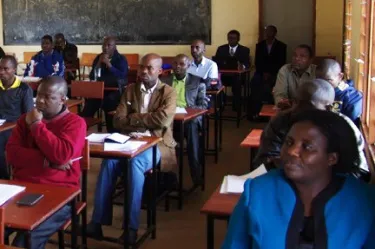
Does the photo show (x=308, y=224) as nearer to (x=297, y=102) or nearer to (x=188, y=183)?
(x=297, y=102)

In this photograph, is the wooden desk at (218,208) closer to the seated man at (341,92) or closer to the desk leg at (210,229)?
the desk leg at (210,229)

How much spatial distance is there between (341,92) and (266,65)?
4.17m

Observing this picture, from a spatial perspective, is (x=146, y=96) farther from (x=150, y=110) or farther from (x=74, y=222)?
(x=74, y=222)

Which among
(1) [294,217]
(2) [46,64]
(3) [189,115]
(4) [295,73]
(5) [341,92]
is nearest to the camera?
(1) [294,217]

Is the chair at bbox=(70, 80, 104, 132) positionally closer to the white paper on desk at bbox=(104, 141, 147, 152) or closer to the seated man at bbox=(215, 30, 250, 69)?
the white paper on desk at bbox=(104, 141, 147, 152)

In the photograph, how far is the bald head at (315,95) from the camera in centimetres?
265

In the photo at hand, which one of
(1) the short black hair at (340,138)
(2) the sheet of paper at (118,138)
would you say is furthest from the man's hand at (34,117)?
(1) the short black hair at (340,138)

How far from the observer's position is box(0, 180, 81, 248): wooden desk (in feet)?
6.25

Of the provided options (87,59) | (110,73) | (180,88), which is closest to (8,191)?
(180,88)

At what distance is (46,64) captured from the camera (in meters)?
7.40

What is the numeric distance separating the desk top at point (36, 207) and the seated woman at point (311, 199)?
0.77 meters

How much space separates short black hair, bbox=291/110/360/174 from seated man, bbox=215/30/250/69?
6588 millimetres

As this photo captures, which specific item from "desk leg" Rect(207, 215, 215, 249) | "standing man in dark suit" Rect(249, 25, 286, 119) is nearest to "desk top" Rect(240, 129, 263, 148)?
"desk leg" Rect(207, 215, 215, 249)

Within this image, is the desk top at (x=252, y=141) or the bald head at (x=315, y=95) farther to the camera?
the desk top at (x=252, y=141)
